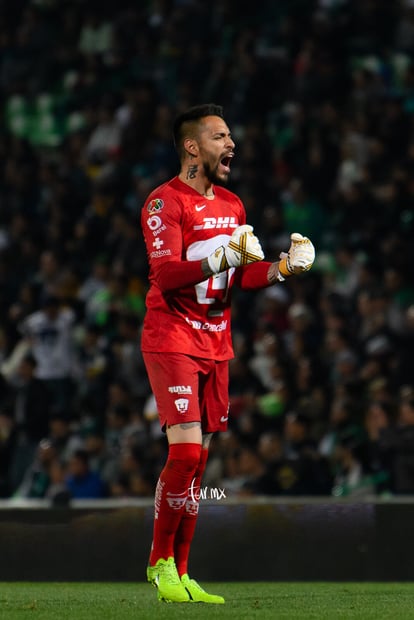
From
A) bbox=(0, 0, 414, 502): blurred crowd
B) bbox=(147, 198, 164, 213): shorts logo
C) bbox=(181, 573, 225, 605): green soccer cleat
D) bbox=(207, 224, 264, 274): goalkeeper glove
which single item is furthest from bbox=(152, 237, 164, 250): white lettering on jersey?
bbox=(0, 0, 414, 502): blurred crowd

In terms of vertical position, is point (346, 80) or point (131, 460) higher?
point (346, 80)

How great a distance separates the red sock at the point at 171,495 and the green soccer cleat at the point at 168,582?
37 millimetres

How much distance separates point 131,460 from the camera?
12.1 m

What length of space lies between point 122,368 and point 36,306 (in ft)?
6.40

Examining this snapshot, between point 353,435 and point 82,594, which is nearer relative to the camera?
point 82,594

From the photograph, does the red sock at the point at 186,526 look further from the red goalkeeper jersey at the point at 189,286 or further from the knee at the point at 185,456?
the red goalkeeper jersey at the point at 189,286

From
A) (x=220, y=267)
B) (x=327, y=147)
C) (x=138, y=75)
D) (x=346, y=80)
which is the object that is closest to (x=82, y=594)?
(x=220, y=267)

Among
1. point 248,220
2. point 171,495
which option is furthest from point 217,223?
point 248,220

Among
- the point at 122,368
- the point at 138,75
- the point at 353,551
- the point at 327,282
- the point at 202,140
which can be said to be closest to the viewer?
the point at 202,140

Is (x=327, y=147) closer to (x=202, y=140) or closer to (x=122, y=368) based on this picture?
(x=122, y=368)

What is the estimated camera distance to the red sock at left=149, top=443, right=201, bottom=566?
265 inches

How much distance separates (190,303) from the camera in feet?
22.7

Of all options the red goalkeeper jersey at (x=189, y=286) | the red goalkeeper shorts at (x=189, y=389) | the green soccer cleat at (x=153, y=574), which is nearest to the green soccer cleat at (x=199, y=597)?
the green soccer cleat at (x=153, y=574)

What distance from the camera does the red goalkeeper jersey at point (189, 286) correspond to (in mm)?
6801
